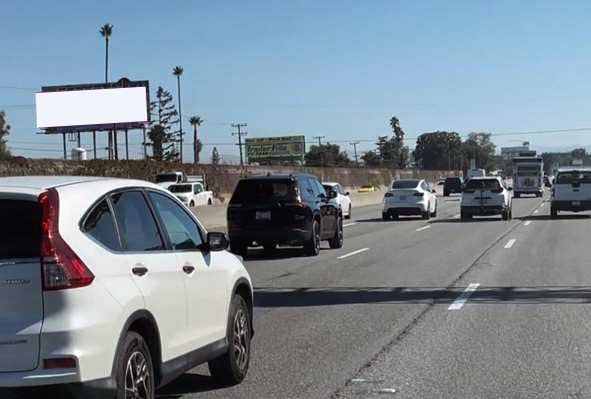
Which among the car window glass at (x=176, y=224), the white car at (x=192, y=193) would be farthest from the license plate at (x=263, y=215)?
the white car at (x=192, y=193)

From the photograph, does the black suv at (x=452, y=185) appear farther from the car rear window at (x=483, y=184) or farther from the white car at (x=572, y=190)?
the car rear window at (x=483, y=184)

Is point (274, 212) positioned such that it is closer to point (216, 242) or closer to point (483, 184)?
point (216, 242)

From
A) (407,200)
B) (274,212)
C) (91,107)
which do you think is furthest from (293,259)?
(91,107)

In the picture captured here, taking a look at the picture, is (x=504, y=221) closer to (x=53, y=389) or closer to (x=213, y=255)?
(x=213, y=255)

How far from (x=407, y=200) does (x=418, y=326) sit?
83.8 feet

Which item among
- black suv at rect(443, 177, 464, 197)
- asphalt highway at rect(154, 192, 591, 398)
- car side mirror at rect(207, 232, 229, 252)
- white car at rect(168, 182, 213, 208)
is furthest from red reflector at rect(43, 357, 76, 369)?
black suv at rect(443, 177, 464, 197)

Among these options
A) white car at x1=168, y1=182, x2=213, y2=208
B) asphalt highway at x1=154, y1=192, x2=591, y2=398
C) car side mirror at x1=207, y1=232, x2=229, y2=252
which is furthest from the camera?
white car at x1=168, y1=182, x2=213, y2=208

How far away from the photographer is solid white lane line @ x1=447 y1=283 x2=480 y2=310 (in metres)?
11.6

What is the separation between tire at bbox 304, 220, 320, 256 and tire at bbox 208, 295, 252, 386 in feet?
39.1

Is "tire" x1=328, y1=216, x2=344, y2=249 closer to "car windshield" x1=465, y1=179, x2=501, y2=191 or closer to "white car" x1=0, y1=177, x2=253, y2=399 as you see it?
"car windshield" x1=465, y1=179, x2=501, y2=191

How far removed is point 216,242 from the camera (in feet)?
22.4

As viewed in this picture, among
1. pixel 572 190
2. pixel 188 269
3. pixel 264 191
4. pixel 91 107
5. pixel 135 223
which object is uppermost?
pixel 91 107

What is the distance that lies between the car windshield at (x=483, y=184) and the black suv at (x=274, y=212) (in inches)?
612

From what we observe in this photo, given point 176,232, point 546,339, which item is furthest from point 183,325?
point 546,339
